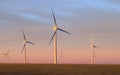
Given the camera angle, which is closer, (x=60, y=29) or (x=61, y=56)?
(x=60, y=29)

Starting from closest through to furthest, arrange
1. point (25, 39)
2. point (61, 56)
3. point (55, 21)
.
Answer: point (55, 21)
point (25, 39)
point (61, 56)

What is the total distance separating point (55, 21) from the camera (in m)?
92.4

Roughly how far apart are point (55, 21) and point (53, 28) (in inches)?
187

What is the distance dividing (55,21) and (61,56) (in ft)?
184

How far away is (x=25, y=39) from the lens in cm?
12319

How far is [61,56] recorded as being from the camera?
147250mm

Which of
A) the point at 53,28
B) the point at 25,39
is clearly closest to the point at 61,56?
the point at 25,39

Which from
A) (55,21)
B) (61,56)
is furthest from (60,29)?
(61,56)

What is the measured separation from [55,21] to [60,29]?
9.38 ft

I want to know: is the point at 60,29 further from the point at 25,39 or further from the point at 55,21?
the point at 25,39

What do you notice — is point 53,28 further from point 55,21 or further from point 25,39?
point 25,39

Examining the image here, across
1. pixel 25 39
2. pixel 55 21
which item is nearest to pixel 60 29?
pixel 55 21

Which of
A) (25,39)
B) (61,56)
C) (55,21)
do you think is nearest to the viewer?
(55,21)

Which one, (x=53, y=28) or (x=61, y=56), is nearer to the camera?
(x=53, y=28)
